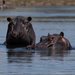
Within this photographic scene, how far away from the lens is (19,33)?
862 inches

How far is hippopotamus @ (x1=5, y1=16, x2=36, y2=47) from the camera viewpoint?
858 inches

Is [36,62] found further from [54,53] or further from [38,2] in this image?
[38,2]

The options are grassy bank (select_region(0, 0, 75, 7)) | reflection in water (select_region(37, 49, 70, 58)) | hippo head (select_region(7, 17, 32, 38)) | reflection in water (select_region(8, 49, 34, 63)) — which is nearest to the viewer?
reflection in water (select_region(8, 49, 34, 63))

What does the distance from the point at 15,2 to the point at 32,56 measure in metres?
66.4

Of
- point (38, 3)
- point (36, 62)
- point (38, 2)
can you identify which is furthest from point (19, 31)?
point (38, 2)

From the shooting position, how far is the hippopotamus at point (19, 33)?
2178 centimetres

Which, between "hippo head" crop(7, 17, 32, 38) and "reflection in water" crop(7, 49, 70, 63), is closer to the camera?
"reflection in water" crop(7, 49, 70, 63)

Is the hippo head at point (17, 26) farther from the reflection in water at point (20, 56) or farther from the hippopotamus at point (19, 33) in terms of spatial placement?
the reflection in water at point (20, 56)

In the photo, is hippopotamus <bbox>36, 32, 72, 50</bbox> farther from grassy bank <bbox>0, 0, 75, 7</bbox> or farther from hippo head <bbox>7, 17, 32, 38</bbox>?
grassy bank <bbox>0, 0, 75, 7</bbox>

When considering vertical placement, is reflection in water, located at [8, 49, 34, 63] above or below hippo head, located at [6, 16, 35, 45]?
below

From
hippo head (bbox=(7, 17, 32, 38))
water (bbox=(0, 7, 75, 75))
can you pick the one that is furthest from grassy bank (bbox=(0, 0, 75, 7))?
water (bbox=(0, 7, 75, 75))

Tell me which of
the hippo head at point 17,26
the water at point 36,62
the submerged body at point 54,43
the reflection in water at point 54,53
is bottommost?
the reflection in water at point 54,53

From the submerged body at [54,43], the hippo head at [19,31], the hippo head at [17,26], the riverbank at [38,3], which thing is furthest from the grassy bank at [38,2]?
the submerged body at [54,43]

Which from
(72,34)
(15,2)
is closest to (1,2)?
(15,2)
